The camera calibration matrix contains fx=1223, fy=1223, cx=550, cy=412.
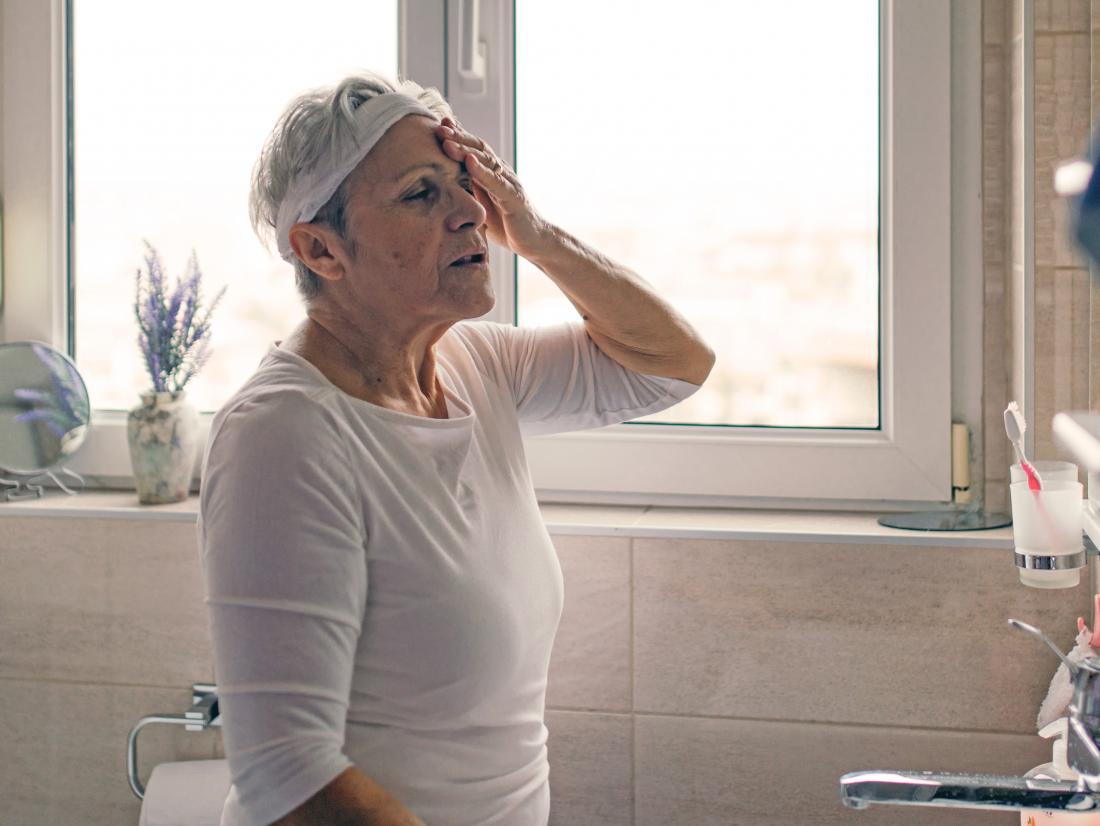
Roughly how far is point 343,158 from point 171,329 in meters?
0.74

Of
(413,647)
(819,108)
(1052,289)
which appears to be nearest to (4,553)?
(413,647)

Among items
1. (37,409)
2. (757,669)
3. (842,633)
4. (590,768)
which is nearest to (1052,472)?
(842,633)

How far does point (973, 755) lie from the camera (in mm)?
1528

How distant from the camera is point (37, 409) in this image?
186 centimetres

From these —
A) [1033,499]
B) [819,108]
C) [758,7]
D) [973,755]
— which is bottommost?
[973,755]

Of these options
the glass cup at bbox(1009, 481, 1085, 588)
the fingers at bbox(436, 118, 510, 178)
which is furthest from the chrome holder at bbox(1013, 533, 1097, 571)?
the fingers at bbox(436, 118, 510, 178)

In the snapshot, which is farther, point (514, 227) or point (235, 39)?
point (235, 39)

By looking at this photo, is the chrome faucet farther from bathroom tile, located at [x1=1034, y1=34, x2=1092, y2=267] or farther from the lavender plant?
the lavender plant

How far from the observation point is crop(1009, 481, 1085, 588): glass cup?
136 cm

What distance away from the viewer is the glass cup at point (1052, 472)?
1.40 meters

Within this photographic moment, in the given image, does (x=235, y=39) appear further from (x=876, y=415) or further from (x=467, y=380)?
(x=876, y=415)

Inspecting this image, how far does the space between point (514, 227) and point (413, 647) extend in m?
0.47

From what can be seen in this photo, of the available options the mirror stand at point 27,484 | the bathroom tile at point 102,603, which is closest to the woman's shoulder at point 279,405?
the bathroom tile at point 102,603

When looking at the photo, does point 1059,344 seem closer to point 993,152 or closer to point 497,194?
point 993,152
